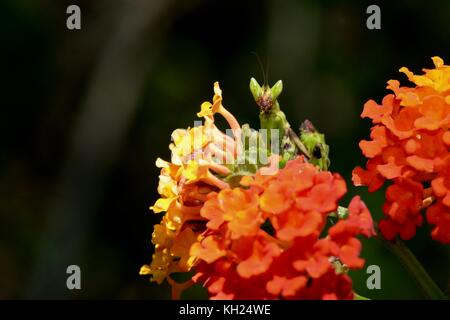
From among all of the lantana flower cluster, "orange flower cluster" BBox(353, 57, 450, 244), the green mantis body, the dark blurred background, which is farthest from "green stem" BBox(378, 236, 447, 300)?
the dark blurred background

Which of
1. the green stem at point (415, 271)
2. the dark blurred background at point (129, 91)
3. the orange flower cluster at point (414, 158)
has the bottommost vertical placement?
the green stem at point (415, 271)

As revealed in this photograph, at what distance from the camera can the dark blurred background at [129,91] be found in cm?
605

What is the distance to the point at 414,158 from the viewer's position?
226 cm

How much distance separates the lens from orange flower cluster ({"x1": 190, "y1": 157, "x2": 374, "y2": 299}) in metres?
2.03

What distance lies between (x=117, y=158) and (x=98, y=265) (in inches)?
33.3

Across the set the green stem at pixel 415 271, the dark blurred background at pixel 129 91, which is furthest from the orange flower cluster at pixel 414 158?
the dark blurred background at pixel 129 91

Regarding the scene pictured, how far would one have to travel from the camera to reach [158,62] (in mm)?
6539

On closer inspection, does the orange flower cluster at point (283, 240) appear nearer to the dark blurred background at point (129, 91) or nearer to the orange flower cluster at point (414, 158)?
the orange flower cluster at point (414, 158)

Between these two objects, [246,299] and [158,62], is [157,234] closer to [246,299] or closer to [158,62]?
[246,299]

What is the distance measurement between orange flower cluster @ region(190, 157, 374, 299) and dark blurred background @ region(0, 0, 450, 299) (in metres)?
3.69

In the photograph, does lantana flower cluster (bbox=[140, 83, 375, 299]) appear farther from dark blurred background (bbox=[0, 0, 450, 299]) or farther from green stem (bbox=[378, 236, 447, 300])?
dark blurred background (bbox=[0, 0, 450, 299])

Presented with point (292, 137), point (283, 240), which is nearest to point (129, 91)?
point (292, 137)

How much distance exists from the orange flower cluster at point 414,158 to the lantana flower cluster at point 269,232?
0.52 ft

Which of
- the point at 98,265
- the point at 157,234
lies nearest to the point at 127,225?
the point at 98,265
